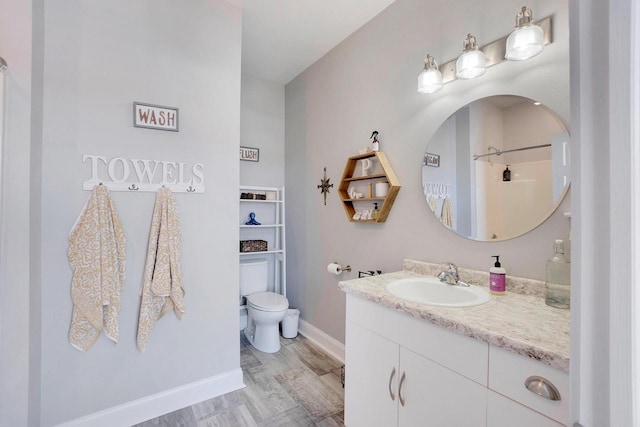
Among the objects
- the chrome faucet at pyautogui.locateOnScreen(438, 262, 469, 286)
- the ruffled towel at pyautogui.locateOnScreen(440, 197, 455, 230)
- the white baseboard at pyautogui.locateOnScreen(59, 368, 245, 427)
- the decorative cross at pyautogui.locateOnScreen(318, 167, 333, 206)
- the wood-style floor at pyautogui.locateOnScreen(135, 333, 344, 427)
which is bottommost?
the wood-style floor at pyautogui.locateOnScreen(135, 333, 344, 427)

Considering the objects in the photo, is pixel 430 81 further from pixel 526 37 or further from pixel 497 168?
pixel 497 168

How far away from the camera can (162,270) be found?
176 centimetres

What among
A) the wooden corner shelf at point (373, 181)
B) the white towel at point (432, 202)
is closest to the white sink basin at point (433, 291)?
the white towel at point (432, 202)

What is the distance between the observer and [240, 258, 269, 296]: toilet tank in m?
2.82

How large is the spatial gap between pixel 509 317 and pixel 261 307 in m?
1.90

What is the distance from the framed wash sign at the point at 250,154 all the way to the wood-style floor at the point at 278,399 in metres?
1.93

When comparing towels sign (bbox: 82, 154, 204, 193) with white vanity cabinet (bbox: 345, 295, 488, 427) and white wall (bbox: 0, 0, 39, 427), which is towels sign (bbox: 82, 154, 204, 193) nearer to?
white wall (bbox: 0, 0, 39, 427)

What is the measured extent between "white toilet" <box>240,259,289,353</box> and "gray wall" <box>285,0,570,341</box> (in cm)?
38

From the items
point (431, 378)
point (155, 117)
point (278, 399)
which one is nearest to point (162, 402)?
point (278, 399)

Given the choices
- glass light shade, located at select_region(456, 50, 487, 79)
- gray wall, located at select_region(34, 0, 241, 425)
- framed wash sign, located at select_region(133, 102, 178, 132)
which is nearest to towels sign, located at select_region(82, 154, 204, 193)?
gray wall, located at select_region(34, 0, 241, 425)

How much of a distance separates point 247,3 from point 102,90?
1.16 meters

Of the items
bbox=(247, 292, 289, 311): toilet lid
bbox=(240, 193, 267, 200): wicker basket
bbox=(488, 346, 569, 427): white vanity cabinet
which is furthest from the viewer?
bbox=(240, 193, 267, 200): wicker basket

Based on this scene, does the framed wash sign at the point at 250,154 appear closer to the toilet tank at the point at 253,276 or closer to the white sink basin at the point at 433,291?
the toilet tank at the point at 253,276

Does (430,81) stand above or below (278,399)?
above
